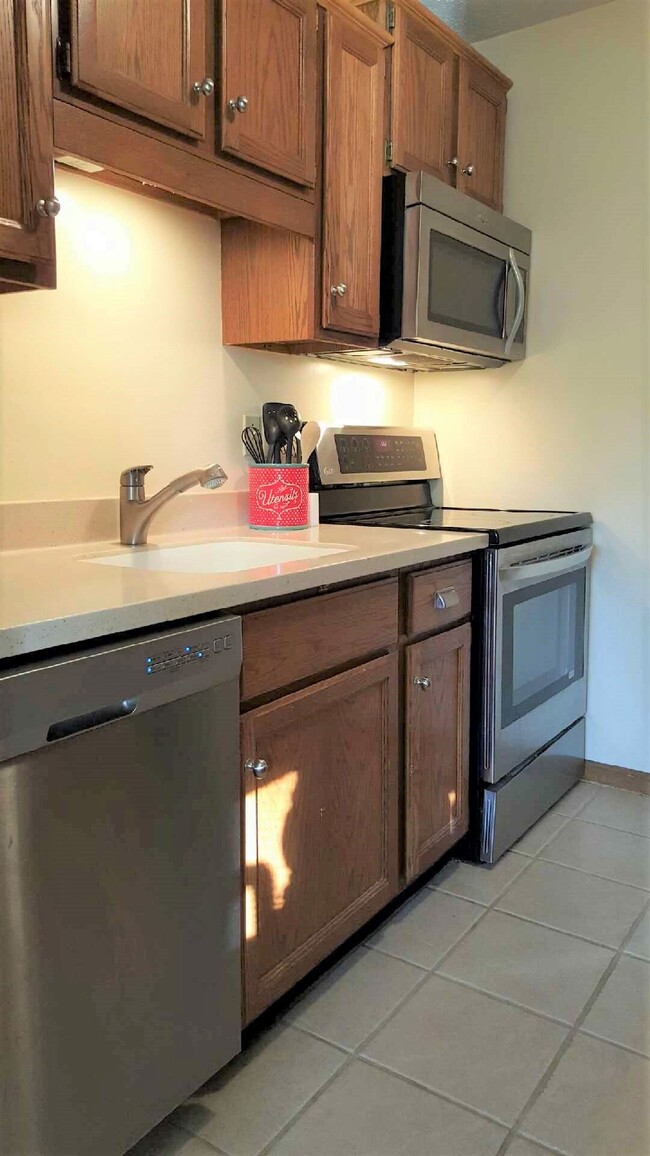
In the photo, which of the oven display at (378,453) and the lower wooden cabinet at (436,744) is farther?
the oven display at (378,453)

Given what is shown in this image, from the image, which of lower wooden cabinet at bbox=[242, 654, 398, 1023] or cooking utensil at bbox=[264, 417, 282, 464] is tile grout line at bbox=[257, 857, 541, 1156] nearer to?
lower wooden cabinet at bbox=[242, 654, 398, 1023]

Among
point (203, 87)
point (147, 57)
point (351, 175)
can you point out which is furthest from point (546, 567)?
point (147, 57)

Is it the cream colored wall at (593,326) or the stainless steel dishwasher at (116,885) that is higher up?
the cream colored wall at (593,326)

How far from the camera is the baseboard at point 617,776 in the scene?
9.03 feet

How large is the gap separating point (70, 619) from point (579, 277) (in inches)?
88.3

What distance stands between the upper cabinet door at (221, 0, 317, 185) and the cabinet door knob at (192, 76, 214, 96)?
0.05m

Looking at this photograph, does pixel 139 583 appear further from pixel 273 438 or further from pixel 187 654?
pixel 273 438

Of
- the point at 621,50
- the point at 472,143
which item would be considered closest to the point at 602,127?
the point at 621,50

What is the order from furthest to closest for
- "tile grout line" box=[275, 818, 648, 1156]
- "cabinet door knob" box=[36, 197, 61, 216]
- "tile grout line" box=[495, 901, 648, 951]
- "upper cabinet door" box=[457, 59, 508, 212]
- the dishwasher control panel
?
"upper cabinet door" box=[457, 59, 508, 212], "tile grout line" box=[495, 901, 648, 951], "tile grout line" box=[275, 818, 648, 1156], "cabinet door knob" box=[36, 197, 61, 216], the dishwasher control panel

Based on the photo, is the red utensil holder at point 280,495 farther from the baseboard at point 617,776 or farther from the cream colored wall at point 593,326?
the baseboard at point 617,776

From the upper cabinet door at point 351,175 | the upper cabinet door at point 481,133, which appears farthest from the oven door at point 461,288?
the upper cabinet door at point 481,133

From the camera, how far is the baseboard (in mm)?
2752

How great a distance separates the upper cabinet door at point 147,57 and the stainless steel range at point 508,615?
1040 millimetres

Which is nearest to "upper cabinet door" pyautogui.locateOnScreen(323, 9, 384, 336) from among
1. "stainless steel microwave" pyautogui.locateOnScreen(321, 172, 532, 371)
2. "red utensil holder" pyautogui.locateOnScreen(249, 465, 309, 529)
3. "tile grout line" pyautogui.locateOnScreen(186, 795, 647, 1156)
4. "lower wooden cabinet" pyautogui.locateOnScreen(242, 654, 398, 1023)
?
"stainless steel microwave" pyautogui.locateOnScreen(321, 172, 532, 371)
